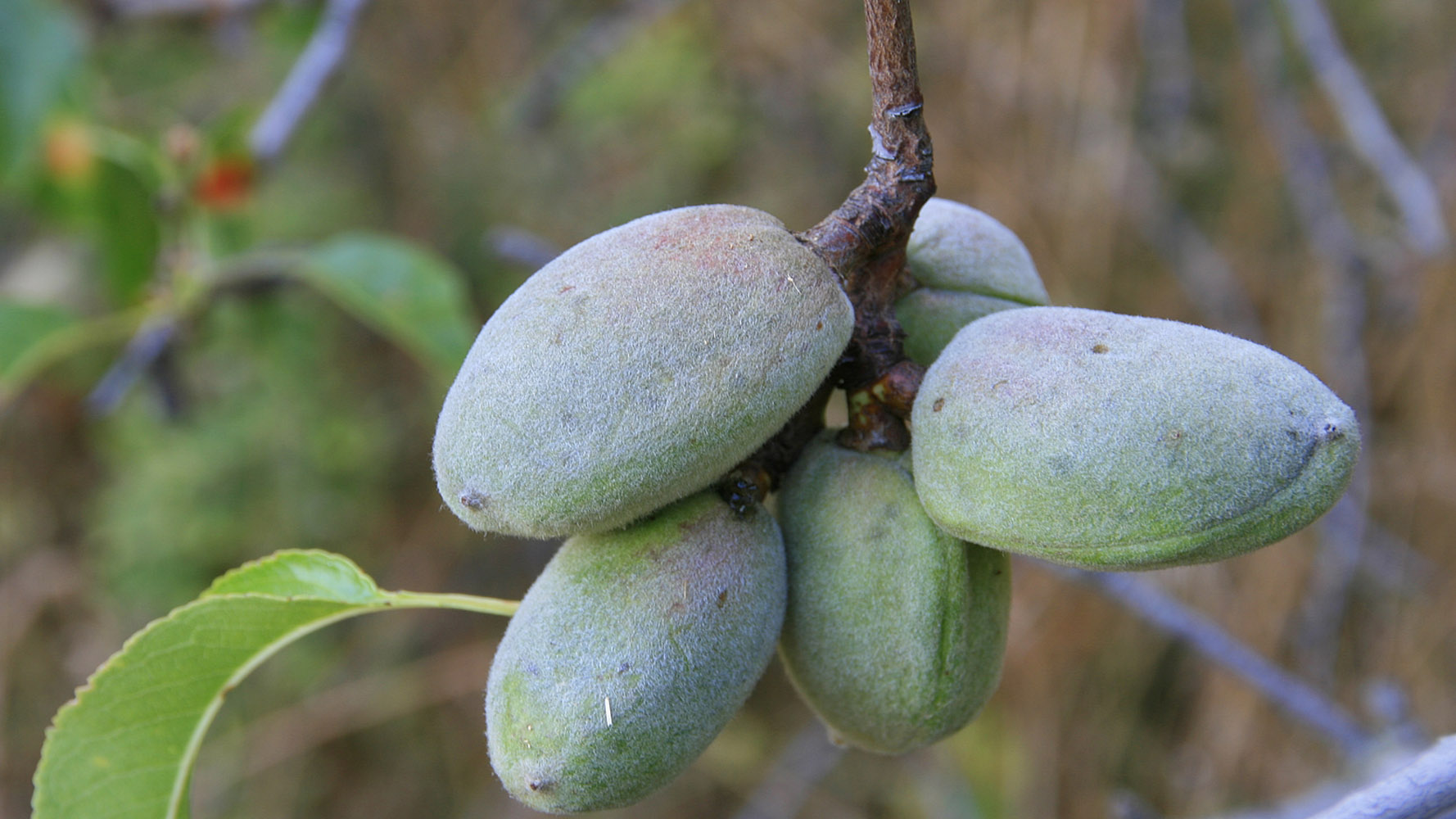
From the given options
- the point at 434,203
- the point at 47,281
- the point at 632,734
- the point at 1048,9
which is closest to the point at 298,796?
the point at 47,281

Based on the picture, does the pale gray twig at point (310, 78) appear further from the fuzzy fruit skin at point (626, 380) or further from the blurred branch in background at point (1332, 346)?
the blurred branch in background at point (1332, 346)

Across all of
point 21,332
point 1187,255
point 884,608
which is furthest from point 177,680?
point 1187,255

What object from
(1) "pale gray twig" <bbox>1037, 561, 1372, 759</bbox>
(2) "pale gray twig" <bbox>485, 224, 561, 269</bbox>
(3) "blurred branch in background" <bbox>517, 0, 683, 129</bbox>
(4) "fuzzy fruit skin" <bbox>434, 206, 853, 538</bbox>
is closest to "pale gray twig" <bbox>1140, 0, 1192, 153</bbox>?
(3) "blurred branch in background" <bbox>517, 0, 683, 129</bbox>

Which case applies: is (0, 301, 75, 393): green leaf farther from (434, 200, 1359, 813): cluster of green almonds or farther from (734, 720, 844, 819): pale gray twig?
(734, 720, 844, 819): pale gray twig

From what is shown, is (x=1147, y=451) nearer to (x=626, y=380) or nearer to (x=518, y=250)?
(x=626, y=380)

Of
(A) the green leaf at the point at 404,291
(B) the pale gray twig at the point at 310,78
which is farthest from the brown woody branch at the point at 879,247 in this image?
(B) the pale gray twig at the point at 310,78

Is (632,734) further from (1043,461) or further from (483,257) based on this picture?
(483,257)

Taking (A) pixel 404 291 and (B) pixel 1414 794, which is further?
(A) pixel 404 291
